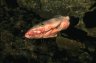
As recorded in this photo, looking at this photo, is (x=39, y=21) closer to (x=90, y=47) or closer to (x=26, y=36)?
(x=26, y=36)

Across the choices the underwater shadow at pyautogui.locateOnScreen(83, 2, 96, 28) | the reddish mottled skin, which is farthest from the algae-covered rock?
the reddish mottled skin

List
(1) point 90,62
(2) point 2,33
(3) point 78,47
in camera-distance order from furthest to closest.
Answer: (2) point 2,33 < (3) point 78,47 < (1) point 90,62

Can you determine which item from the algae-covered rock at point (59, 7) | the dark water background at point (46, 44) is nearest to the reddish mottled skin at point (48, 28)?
the dark water background at point (46, 44)

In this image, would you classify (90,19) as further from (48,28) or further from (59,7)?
(48,28)

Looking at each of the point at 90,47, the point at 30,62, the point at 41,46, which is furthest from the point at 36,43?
the point at 90,47

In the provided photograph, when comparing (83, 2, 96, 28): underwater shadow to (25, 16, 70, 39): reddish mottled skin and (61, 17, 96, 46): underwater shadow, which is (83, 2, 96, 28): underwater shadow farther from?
(25, 16, 70, 39): reddish mottled skin
